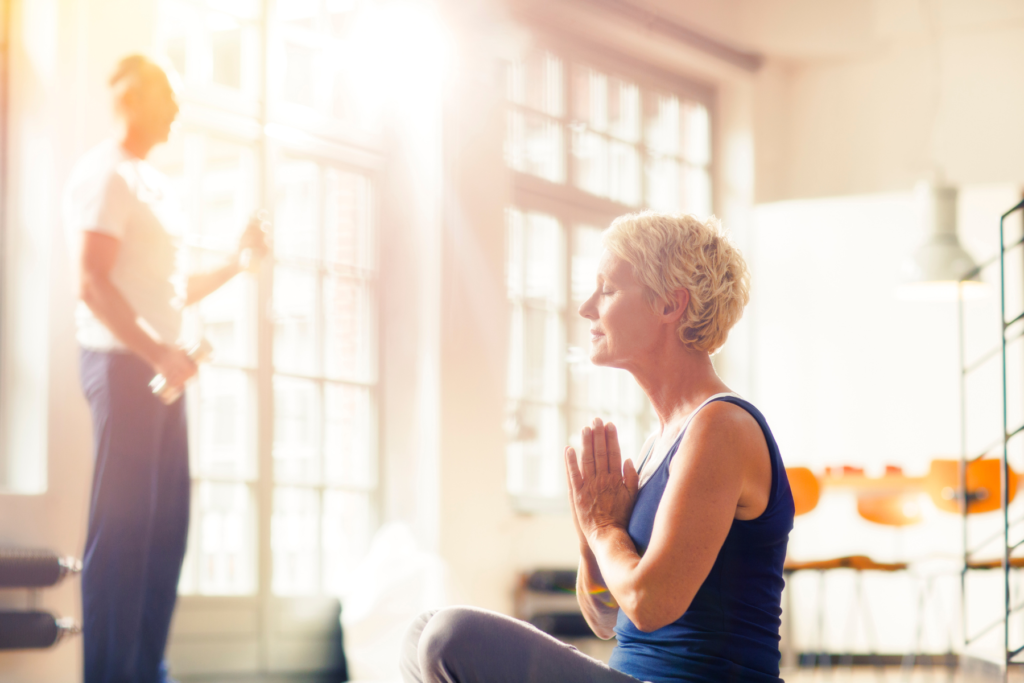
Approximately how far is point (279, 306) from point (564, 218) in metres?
1.63

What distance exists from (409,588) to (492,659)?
8.73ft

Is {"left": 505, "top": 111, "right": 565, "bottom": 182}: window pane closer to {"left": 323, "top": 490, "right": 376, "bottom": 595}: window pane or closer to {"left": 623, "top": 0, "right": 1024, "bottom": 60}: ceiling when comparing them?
{"left": 623, "top": 0, "right": 1024, "bottom": 60}: ceiling

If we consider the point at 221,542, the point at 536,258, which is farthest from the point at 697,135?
the point at 221,542

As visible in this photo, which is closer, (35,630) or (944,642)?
(35,630)

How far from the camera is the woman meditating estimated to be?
124 cm

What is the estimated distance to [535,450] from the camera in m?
4.98

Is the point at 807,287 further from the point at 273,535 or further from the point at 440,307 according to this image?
the point at 273,535

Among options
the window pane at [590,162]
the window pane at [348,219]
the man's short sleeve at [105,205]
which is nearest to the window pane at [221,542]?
the window pane at [348,219]

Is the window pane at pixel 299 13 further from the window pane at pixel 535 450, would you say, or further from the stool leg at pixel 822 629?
the stool leg at pixel 822 629

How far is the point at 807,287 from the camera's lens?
6172mm

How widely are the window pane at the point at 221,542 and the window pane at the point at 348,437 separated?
447mm

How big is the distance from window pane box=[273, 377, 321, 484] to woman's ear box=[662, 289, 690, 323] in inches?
107

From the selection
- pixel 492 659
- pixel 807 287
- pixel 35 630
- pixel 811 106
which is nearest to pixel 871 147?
pixel 811 106

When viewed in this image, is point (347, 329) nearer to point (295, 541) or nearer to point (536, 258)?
point (295, 541)
